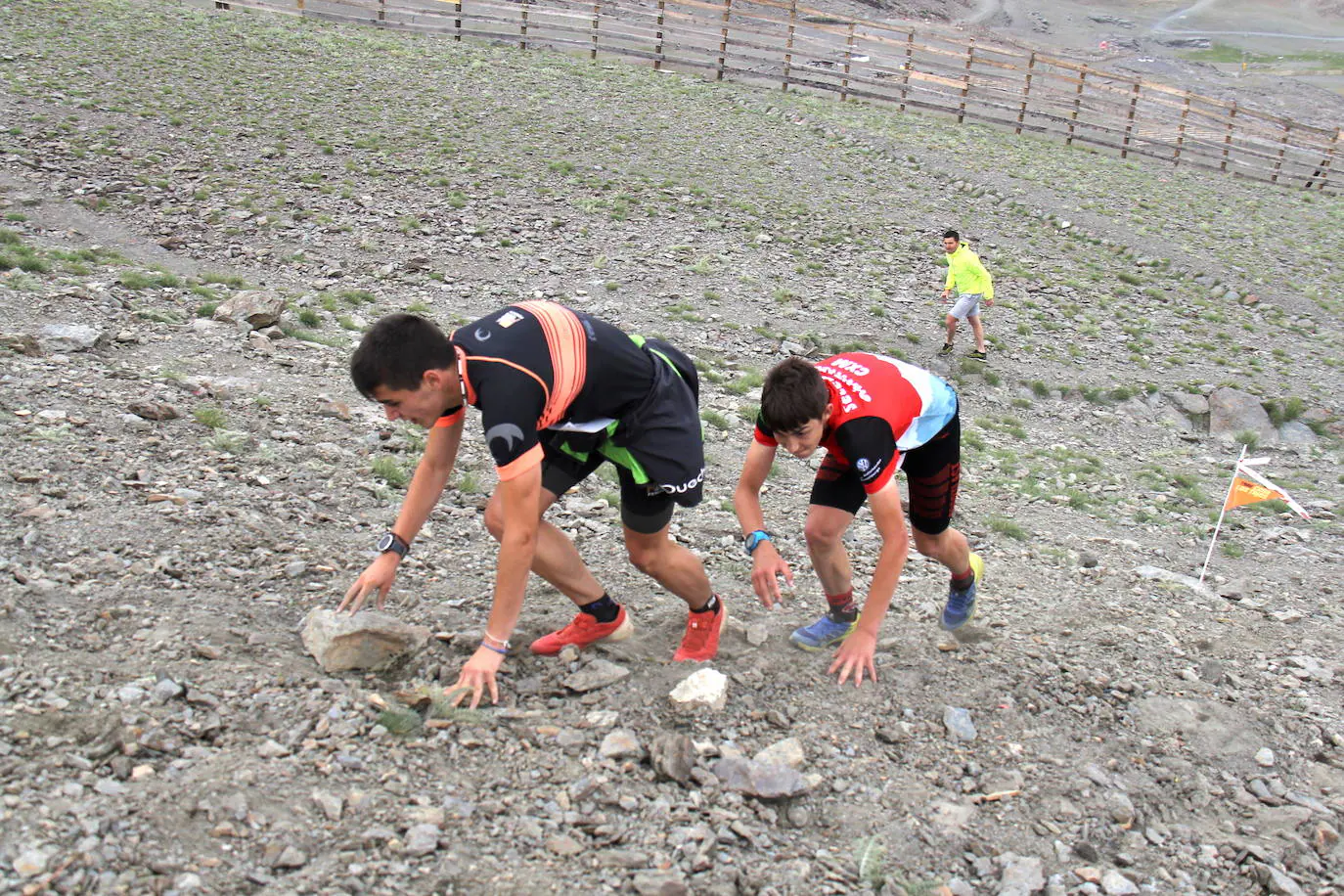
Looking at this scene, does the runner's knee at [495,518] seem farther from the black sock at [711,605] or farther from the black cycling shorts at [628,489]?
the black sock at [711,605]

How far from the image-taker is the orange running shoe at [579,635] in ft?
14.5

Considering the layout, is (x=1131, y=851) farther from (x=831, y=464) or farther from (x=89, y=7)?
(x=89, y=7)

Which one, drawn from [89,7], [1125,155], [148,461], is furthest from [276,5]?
[148,461]

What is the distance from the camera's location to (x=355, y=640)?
13.2ft

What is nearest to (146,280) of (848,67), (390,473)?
(390,473)

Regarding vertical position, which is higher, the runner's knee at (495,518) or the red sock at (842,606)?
the runner's knee at (495,518)

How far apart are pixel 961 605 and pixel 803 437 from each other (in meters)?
1.88

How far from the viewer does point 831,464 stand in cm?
468

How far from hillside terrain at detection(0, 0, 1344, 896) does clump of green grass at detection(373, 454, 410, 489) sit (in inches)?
1.0

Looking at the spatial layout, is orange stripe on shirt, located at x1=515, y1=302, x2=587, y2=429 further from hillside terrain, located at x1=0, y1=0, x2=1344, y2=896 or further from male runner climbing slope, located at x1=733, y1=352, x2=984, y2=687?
hillside terrain, located at x1=0, y1=0, x2=1344, y2=896

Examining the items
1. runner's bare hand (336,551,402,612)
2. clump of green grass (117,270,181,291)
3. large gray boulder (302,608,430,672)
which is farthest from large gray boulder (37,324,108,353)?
runner's bare hand (336,551,402,612)

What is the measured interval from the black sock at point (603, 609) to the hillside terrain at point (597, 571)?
20 centimetres

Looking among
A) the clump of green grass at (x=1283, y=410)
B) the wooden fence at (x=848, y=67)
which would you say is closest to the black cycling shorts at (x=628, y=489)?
the clump of green grass at (x=1283, y=410)

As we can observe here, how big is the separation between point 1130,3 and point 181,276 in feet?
203
